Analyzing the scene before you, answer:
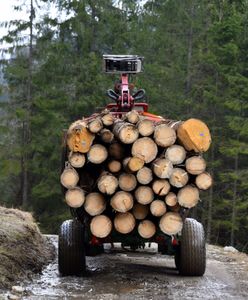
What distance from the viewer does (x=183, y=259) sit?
812 cm

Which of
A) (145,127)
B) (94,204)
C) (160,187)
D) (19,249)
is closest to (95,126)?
(145,127)

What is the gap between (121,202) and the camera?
6.93m

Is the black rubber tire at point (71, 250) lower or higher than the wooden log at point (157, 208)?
lower

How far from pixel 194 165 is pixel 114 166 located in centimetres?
97

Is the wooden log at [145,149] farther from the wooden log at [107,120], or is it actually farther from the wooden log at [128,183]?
the wooden log at [107,120]

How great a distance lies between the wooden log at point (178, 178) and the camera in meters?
6.95

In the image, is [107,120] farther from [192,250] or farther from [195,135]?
[192,250]

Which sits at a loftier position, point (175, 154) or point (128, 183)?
point (175, 154)

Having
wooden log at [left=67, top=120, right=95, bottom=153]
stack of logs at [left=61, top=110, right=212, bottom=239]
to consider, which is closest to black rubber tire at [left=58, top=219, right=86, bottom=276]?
stack of logs at [left=61, top=110, right=212, bottom=239]

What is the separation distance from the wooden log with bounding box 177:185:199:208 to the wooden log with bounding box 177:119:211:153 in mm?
507

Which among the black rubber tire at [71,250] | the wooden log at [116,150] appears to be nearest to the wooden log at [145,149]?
the wooden log at [116,150]

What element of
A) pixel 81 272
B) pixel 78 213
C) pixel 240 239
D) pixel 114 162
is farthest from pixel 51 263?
pixel 240 239

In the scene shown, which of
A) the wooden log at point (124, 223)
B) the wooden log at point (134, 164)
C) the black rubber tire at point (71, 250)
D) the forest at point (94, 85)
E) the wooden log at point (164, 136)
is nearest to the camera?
the wooden log at point (134, 164)

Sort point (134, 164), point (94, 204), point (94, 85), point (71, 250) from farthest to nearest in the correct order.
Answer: point (94, 85) < point (71, 250) < point (94, 204) < point (134, 164)
